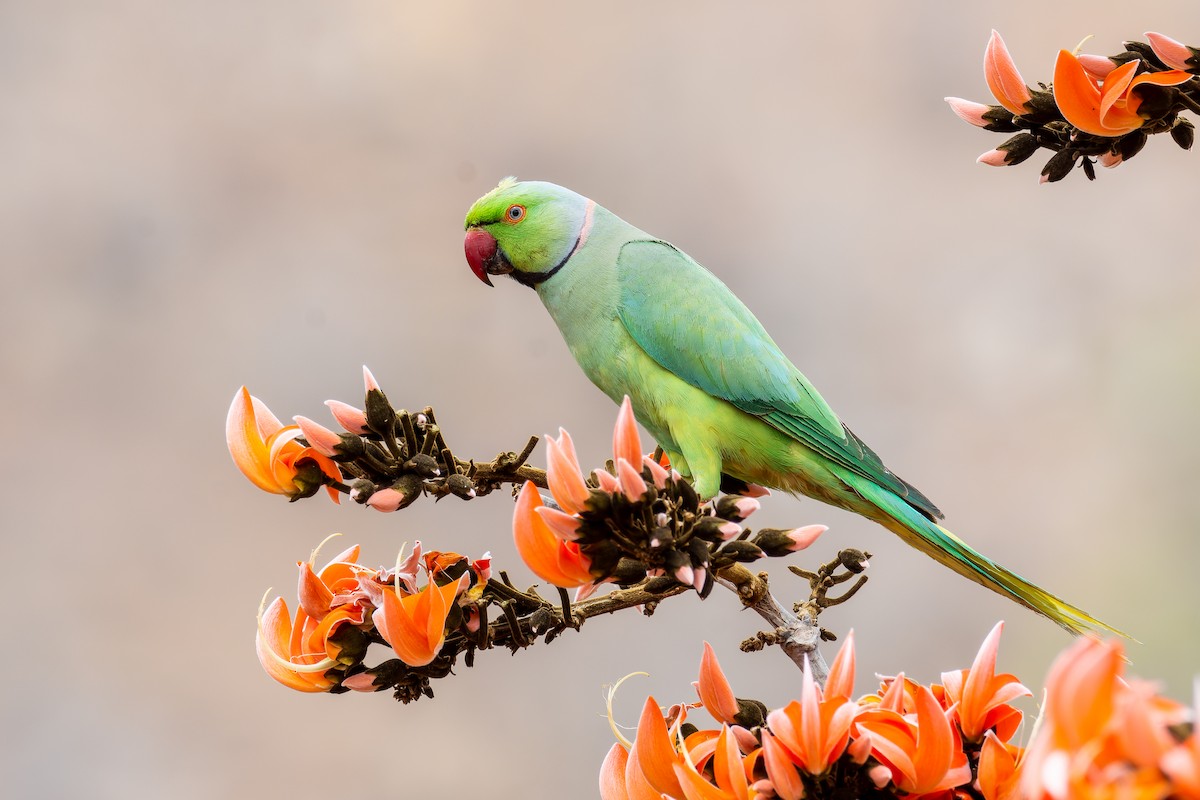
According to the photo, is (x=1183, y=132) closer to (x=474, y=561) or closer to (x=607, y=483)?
(x=607, y=483)

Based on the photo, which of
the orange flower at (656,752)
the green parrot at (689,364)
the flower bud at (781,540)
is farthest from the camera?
the green parrot at (689,364)

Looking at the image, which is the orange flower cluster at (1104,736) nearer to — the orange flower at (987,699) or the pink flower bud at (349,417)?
the orange flower at (987,699)

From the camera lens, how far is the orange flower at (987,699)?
1183mm

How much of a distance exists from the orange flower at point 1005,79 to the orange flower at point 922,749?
2.50ft

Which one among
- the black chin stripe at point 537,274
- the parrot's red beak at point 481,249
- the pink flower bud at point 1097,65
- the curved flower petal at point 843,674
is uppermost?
the parrot's red beak at point 481,249

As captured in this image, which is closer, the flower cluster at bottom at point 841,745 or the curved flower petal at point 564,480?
the flower cluster at bottom at point 841,745

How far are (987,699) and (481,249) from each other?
1505 millimetres

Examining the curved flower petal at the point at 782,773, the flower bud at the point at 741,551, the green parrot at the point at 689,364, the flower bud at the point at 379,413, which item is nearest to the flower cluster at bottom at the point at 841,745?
the curved flower petal at the point at 782,773

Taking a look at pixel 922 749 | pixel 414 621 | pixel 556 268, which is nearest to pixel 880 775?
pixel 922 749

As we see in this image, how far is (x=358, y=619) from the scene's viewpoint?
4.41 feet

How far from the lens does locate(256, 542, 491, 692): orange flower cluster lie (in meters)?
1.27

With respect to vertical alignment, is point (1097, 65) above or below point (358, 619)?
above

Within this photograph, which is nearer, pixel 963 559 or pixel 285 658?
pixel 285 658

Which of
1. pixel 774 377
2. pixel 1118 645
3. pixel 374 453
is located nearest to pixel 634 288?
pixel 774 377
